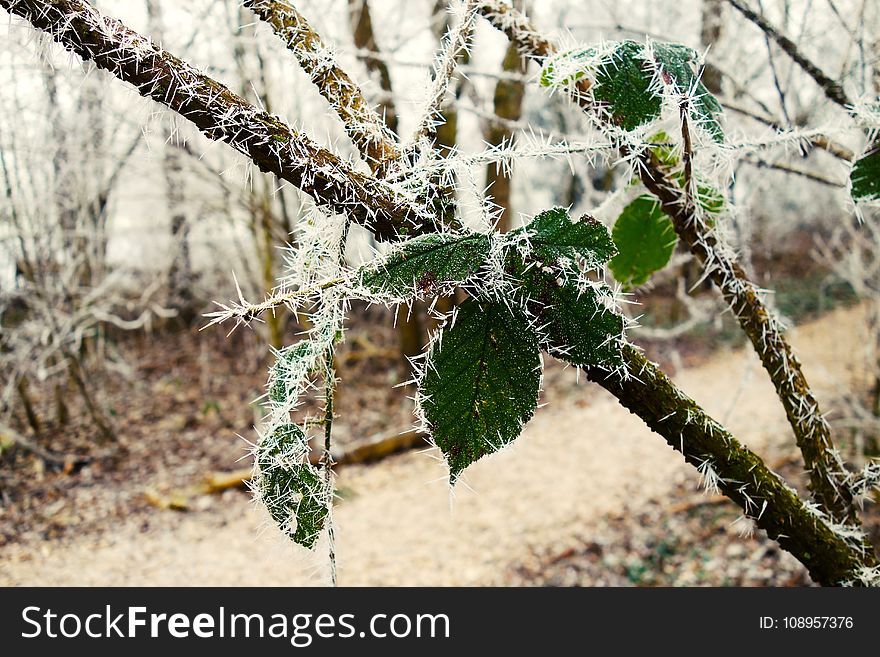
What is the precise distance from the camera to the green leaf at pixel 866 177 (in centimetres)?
37

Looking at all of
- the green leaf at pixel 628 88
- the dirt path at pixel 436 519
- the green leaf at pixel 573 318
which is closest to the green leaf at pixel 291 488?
the green leaf at pixel 573 318

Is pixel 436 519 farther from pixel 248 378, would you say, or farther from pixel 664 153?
pixel 664 153

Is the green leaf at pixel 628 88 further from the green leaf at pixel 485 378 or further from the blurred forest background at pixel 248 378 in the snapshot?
the blurred forest background at pixel 248 378

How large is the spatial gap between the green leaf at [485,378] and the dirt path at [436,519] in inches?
74.1

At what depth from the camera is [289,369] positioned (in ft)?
0.99

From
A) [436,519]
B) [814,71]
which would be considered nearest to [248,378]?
[436,519]

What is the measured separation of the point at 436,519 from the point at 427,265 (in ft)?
9.32

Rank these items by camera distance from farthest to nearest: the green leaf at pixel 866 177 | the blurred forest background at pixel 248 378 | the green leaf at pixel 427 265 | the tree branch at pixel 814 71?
the blurred forest background at pixel 248 378 < the tree branch at pixel 814 71 < the green leaf at pixel 866 177 < the green leaf at pixel 427 265

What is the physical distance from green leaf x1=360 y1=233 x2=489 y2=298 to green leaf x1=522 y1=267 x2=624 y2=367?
0.03 meters

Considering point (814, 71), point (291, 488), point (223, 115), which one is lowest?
point (291, 488)

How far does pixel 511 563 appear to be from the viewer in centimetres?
250

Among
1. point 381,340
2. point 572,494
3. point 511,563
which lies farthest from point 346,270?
point 381,340

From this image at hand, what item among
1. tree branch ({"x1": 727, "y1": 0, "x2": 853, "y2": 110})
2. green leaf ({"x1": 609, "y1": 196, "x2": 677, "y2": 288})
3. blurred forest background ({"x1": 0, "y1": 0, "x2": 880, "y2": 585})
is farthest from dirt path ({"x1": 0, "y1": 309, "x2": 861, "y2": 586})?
green leaf ({"x1": 609, "y1": 196, "x2": 677, "y2": 288})

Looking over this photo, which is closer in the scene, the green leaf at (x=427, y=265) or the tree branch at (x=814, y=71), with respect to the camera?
the green leaf at (x=427, y=265)
